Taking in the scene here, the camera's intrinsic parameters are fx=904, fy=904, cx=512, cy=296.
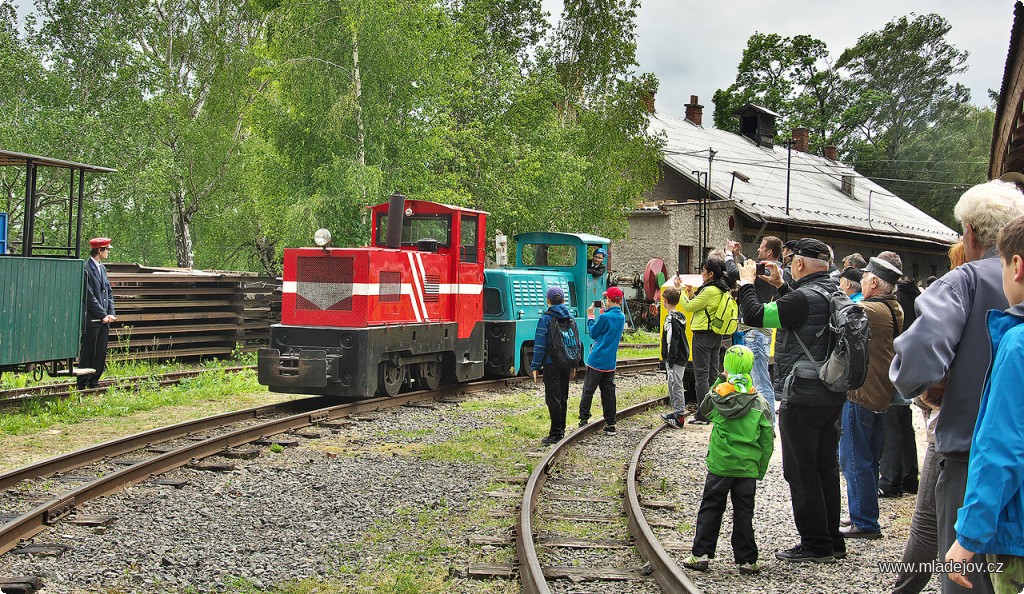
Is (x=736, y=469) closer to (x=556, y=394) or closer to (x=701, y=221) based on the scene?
(x=556, y=394)

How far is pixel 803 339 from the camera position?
214 inches

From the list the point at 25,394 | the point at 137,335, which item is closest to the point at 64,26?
the point at 137,335

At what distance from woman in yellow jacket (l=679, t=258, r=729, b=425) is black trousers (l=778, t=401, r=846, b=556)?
4054 millimetres

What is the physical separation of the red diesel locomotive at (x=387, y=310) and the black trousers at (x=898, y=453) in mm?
6071

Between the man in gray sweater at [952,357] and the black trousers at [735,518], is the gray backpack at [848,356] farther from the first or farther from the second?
the man in gray sweater at [952,357]

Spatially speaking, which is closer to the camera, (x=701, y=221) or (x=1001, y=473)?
(x=1001, y=473)

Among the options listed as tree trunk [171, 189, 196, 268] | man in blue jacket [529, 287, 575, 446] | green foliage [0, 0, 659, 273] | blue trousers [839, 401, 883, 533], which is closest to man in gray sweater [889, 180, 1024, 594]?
blue trousers [839, 401, 883, 533]

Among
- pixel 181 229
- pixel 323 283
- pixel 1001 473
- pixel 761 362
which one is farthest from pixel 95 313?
pixel 181 229

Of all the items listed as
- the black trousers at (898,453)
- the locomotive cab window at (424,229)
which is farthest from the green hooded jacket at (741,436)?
the locomotive cab window at (424,229)

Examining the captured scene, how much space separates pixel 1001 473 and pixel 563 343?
6.98 metres

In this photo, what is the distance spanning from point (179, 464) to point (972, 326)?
654cm

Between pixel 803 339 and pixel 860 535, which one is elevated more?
pixel 803 339

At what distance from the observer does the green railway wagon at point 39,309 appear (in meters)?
9.78

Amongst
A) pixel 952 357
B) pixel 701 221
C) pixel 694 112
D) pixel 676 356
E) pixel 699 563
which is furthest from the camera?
pixel 694 112
